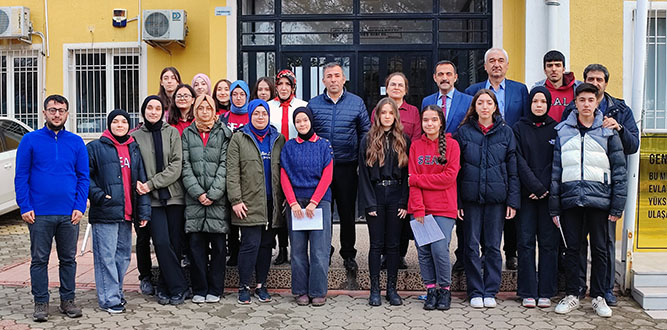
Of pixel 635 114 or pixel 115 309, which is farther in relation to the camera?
pixel 635 114

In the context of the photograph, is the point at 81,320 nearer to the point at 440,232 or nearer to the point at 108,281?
the point at 108,281

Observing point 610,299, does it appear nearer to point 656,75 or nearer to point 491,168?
point 491,168

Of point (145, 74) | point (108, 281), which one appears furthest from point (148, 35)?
point (108, 281)

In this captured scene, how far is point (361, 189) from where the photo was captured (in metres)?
5.84

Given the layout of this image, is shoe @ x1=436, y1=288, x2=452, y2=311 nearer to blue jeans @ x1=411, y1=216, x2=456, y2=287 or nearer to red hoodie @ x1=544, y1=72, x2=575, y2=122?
blue jeans @ x1=411, y1=216, x2=456, y2=287

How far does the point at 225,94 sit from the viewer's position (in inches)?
260

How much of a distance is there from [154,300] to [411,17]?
5854 mm

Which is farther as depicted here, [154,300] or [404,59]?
[404,59]

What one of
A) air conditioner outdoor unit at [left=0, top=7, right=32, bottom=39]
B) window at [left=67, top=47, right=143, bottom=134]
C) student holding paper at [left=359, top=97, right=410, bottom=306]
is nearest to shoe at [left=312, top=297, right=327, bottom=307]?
student holding paper at [left=359, top=97, right=410, bottom=306]

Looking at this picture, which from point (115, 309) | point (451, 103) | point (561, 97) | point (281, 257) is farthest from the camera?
point (281, 257)

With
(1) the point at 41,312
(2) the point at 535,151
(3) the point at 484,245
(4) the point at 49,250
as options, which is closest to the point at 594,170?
(2) the point at 535,151

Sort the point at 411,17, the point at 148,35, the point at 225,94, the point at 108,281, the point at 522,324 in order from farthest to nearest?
1. the point at 148,35
2. the point at 411,17
3. the point at 225,94
4. the point at 108,281
5. the point at 522,324

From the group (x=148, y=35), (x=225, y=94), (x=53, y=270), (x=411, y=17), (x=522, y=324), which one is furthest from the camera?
(x=148, y=35)

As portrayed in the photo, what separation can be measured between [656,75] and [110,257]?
7421 millimetres
